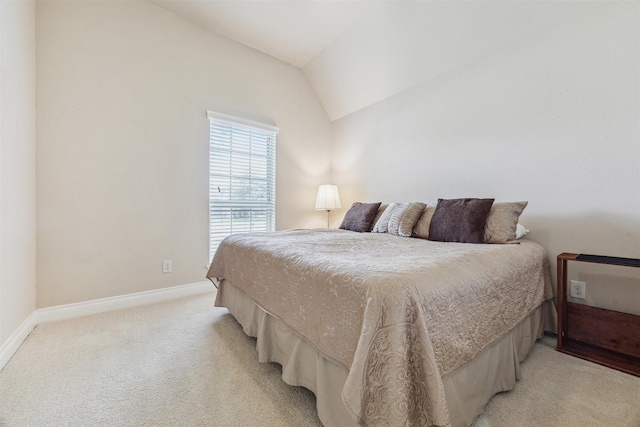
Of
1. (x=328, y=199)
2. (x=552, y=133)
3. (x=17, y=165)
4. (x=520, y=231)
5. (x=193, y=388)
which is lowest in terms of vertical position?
(x=193, y=388)

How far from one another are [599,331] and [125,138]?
157 inches

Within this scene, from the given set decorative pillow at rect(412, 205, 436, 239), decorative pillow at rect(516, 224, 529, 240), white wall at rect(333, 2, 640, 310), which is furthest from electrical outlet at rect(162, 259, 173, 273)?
decorative pillow at rect(516, 224, 529, 240)

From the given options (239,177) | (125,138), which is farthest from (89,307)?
(239,177)

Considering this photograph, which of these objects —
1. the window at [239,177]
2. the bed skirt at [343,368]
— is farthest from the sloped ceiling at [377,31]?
the bed skirt at [343,368]

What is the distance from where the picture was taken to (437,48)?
258 cm

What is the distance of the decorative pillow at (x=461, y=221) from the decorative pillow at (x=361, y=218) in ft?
2.40

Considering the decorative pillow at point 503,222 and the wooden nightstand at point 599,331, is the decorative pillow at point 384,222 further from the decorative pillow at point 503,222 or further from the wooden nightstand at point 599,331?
the wooden nightstand at point 599,331

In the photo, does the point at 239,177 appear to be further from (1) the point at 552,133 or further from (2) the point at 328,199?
(1) the point at 552,133

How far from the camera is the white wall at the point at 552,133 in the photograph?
1.75 meters

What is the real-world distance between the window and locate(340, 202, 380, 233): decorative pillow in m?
1.08

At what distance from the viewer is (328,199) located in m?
3.69

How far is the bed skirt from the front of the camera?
3.45ft

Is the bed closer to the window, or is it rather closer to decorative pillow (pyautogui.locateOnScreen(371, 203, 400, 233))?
decorative pillow (pyautogui.locateOnScreen(371, 203, 400, 233))

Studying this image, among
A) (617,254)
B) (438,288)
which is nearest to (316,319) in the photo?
(438,288)
